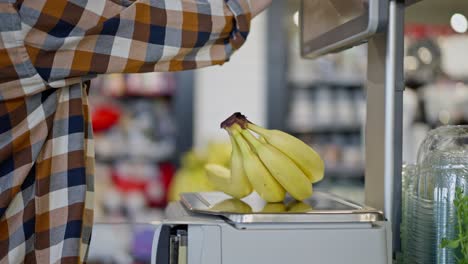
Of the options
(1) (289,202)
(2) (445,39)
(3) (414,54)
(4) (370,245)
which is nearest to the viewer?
(4) (370,245)

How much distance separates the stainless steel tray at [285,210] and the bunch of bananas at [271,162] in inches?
1.1

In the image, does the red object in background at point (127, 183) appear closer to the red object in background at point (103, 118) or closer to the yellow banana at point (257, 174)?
the red object in background at point (103, 118)

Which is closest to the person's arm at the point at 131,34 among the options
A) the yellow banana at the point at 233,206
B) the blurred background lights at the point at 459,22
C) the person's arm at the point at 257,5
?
the person's arm at the point at 257,5

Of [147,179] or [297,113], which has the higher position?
[297,113]

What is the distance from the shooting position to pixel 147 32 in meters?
1.01

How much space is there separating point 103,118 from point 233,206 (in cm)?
281

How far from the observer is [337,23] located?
1.18 m

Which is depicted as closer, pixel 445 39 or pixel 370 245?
pixel 370 245

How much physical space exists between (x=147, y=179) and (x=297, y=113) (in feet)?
3.22

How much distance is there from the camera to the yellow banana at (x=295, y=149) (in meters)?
1.06

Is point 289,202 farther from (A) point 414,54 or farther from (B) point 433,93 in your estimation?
(B) point 433,93

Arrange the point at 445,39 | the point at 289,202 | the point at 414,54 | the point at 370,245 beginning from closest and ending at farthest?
the point at 370,245 < the point at 289,202 < the point at 414,54 < the point at 445,39

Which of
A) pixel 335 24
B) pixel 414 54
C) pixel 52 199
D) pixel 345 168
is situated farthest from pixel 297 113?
pixel 52 199

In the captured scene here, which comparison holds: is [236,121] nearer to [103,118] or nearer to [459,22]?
[459,22]
